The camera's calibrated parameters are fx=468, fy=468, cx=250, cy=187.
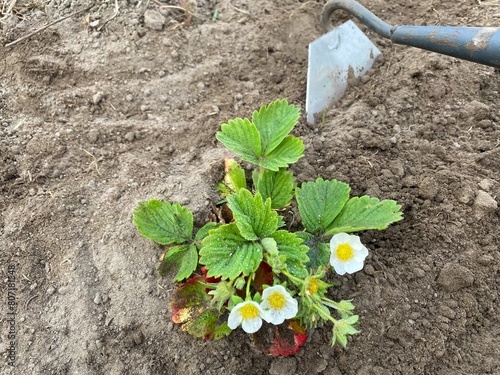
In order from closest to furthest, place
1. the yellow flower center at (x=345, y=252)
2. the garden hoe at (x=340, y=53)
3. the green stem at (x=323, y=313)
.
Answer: the green stem at (x=323, y=313) → the yellow flower center at (x=345, y=252) → the garden hoe at (x=340, y=53)

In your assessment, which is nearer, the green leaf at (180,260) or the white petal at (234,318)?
the white petal at (234,318)

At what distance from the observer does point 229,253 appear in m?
1.47

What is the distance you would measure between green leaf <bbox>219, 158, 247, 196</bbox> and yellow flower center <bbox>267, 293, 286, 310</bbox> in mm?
501

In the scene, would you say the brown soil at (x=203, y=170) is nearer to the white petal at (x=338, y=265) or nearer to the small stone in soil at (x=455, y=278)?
the small stone in soil at (x=455, y=278)

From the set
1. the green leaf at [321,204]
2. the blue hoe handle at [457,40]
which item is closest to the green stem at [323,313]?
the green leaf at [321,204]

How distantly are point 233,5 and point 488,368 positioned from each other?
218cm

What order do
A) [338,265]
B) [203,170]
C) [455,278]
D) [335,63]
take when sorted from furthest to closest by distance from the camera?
[335,63]
[203,170]
[455,278]
[338,265]

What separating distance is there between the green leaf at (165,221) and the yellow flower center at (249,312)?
417 mm

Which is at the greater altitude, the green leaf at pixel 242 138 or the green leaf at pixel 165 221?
the green leaf at pixel 242 138

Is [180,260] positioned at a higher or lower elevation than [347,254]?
lower

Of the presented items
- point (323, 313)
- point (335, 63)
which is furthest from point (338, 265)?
point (335, 63)

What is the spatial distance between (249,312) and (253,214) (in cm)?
31

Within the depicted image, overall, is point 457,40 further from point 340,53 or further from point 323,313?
point 323,313

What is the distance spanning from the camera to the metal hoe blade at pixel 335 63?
2.28m
